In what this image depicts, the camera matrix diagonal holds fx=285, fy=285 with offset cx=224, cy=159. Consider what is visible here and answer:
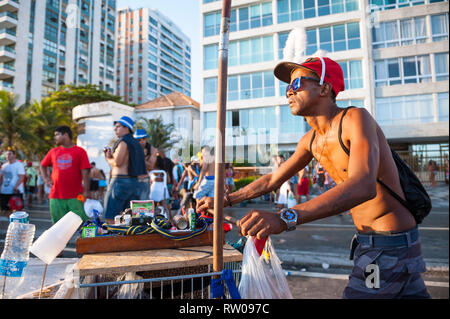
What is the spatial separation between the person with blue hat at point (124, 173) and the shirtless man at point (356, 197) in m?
2.55

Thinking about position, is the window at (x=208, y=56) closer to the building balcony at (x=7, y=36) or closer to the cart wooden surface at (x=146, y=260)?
the building balcony at (x=7, y=36)

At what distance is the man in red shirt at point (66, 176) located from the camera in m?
4.04

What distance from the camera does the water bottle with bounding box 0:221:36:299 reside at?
147cm

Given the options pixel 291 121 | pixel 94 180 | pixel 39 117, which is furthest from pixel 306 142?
pixel 39 117

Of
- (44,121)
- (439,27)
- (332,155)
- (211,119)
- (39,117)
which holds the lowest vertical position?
(332,155)

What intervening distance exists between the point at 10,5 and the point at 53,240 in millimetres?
1521

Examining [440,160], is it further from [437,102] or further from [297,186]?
[297,186]

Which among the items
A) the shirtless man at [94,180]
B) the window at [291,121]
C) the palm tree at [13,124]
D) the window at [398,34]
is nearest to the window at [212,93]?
the window at [291,121]

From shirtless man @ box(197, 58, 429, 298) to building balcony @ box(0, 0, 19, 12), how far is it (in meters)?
1.69

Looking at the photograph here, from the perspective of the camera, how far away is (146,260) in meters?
1.56

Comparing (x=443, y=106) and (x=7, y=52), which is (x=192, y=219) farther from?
(x=443, y=106)

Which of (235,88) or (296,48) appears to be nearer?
(296,48)

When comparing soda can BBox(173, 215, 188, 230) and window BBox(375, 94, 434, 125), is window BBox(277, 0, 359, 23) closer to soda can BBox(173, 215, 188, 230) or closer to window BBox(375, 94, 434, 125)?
soda can BBox(173, 215, 188, 230)
